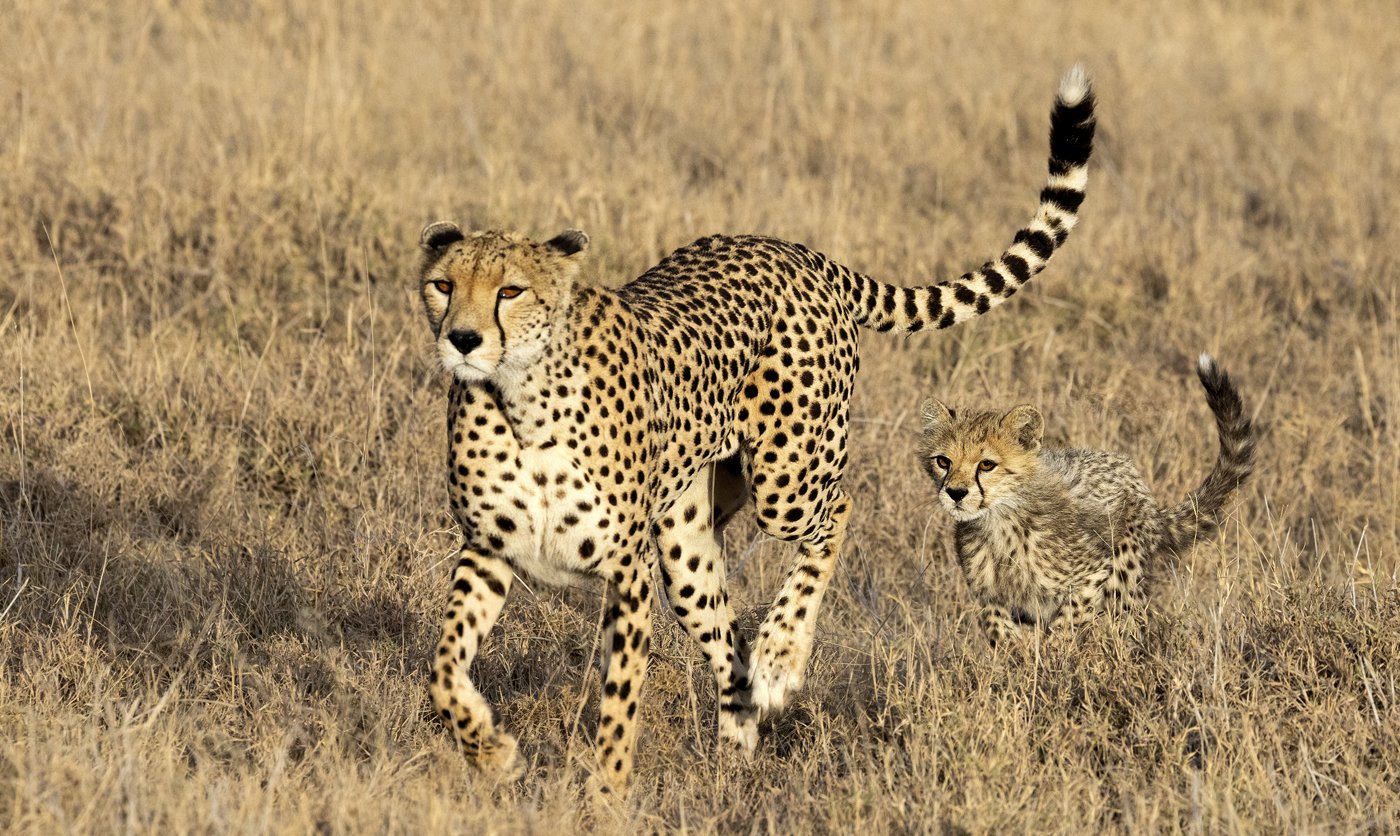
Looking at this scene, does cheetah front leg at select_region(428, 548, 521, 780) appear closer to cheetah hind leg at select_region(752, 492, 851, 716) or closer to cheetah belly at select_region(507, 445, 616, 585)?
cheetah belly at select_region(507, 445, 616, 585)

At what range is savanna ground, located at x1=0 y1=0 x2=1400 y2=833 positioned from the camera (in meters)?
3.51

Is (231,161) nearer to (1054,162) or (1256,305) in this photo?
(1054,162)

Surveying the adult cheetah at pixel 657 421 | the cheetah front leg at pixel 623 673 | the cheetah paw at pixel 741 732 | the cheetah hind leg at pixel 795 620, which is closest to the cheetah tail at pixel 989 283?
the adult cheetah at pixel 657 421

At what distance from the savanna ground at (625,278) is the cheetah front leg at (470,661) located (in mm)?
78

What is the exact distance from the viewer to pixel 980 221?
7.48 meters

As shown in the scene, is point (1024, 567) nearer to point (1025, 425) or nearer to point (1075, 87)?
point (1025, 425)

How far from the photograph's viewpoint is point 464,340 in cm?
323

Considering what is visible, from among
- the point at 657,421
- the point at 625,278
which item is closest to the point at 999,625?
the point at 657,421

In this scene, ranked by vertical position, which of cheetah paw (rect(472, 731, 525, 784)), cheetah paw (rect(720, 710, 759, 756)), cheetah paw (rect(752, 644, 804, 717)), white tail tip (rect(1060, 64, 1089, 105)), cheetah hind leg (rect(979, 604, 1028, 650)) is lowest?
cheetah paw (rect(720, 710, 759, 756))

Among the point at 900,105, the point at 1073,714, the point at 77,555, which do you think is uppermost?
the point at 900,105

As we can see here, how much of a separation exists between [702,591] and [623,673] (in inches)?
26.4

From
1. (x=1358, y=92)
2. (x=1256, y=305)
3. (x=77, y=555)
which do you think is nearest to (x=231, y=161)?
(x=77, y=555)

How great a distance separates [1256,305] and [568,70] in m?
3.73

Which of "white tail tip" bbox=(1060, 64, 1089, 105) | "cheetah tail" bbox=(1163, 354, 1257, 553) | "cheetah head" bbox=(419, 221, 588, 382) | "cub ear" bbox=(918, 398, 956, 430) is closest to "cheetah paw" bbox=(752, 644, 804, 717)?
"cub ear" bbox=(918, 398, 956, 430)
